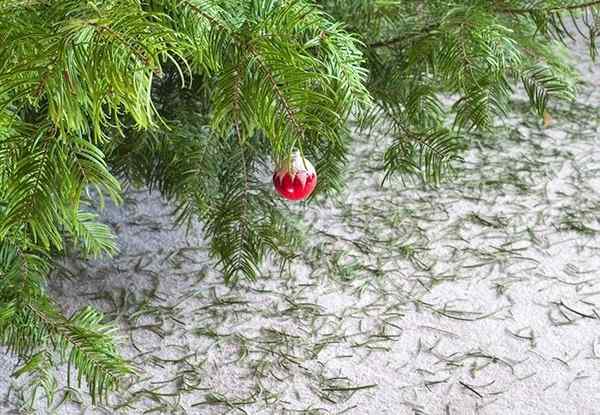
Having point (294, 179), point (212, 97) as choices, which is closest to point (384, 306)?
point (294, 179)

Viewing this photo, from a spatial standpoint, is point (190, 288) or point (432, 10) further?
point (190, 288)

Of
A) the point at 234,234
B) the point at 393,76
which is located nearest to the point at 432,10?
the point at 393,76

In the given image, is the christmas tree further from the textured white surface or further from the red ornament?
the textured white surface

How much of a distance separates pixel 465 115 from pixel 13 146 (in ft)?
1.55

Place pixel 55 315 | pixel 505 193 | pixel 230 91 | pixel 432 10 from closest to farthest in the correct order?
pixel 230 91
pixel 55 315
pixel 432 10
pixel 505 193

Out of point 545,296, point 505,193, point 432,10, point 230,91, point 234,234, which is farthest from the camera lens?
point 505,193

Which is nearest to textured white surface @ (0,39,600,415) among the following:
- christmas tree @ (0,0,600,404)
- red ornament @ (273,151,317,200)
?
christmas tree @ (0,0,600,404)

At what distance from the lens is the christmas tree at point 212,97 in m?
0.44

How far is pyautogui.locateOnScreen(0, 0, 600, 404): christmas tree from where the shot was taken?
439mm

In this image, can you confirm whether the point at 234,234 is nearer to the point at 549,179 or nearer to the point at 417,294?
the point at 417,294

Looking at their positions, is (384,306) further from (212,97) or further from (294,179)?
(212,97)

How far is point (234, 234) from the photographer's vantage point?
1048 mm

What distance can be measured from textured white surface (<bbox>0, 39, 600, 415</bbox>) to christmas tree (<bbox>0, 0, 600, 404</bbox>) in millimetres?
151

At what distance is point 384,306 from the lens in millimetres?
1273
